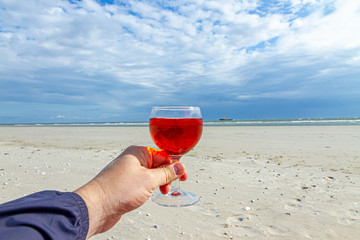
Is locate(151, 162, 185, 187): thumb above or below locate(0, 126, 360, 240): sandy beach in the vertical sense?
above

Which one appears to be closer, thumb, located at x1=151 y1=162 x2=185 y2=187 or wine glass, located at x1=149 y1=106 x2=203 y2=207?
thumb, located at x1=151 y1=162 x2=185 y2=187

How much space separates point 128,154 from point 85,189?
0.38m

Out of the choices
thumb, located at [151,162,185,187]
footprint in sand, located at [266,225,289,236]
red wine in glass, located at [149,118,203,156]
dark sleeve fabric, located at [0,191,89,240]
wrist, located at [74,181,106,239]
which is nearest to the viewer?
dark sleeve fabric, located at [0,191,89,240]

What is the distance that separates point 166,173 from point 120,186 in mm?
340

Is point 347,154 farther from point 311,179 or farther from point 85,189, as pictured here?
point 85,189

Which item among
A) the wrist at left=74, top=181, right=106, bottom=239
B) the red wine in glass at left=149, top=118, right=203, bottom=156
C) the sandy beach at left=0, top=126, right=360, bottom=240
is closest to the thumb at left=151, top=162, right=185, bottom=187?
the red wine in glass at left=149, top=118, right=203, bottom=156

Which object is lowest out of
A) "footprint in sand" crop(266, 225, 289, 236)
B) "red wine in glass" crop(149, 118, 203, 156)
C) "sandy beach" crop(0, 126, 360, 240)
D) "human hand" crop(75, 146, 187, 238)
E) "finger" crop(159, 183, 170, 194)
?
"footprint in sand" crop(266, 225, 289, 236)

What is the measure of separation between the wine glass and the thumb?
182 mm

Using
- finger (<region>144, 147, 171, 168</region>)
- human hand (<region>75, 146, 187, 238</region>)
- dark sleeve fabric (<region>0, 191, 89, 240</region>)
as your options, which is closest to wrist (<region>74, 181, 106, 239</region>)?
human hand (<region>75, 146, 187, 238</region>)

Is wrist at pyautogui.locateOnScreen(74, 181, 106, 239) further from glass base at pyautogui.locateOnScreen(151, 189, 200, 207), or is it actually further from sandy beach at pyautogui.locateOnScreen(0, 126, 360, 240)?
sandy beach at pyautogui.locateOnScreen(0, 126, 360, 240)

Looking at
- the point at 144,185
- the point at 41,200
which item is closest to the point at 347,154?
the point at 144,185

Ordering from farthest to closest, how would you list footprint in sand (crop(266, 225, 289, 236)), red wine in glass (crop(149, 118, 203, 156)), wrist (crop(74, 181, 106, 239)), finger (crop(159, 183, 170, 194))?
footprint in sand (crop(266, 225, 289, 236))
finger (crop(159, 183, 170, 194))
red wine in glass (crop(149, 118, 203, 156))
wrist (crop(74, 181, 106, 239))

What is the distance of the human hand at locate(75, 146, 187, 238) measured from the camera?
4.32 feet

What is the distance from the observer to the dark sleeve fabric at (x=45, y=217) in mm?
740
